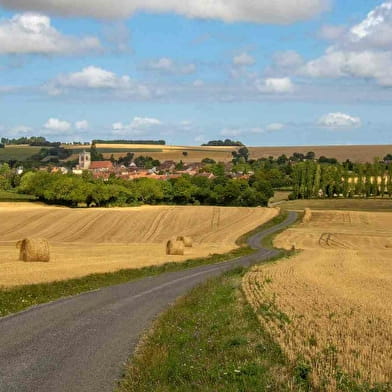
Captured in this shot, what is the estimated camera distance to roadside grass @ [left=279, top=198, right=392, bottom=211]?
141650 mm

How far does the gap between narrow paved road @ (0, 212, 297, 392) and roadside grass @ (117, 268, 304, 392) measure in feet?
2.05

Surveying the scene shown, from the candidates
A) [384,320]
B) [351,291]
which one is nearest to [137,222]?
[351,291]

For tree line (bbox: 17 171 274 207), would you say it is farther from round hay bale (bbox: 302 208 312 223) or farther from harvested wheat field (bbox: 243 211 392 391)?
harvested wheat field (bbox: 243 211 392 391)

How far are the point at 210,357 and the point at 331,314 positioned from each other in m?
6.39

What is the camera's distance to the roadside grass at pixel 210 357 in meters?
12.6

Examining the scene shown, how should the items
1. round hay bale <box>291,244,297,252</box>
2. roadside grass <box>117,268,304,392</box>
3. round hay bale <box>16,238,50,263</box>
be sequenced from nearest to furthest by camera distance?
roadside grass <box>117,268,304,392</box>, round hay bale <box>16,238,50,263</box>, round hay bale <box>291,244,297,252</box>

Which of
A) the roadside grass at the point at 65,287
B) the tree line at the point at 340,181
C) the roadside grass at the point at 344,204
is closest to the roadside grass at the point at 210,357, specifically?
the roadside grass at the point at 65,287

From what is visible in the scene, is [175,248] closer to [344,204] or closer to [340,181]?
[344,204]

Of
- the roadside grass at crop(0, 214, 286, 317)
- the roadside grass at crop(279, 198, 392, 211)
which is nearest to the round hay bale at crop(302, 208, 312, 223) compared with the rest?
the roadside grass at crop(279, 198, 392, 211)

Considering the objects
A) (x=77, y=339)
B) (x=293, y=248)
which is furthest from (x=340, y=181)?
(x=77, y=339)

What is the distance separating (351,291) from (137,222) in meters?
73.0

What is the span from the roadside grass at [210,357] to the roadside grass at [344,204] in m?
123

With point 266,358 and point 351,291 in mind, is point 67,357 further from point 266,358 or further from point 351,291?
point 351,291

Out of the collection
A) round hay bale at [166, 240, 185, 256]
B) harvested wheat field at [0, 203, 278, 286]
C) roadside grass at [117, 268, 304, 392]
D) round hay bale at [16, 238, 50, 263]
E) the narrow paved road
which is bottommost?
harvested wheat field at [0, 203, 278, 286]
